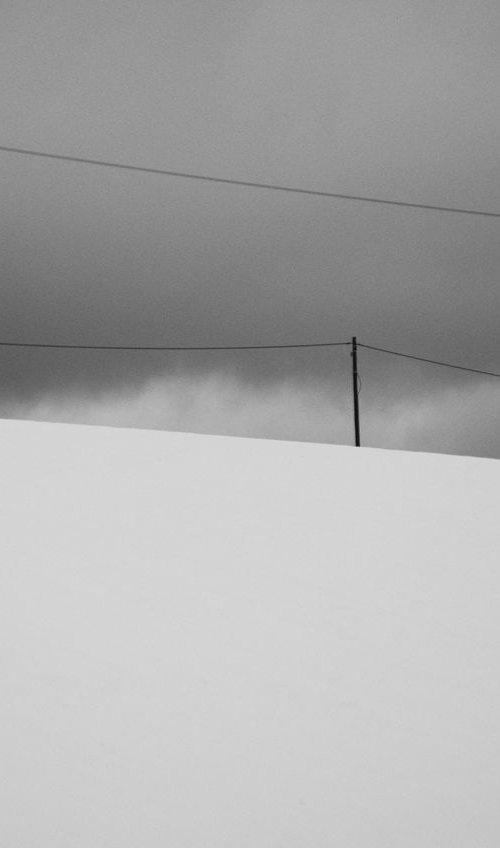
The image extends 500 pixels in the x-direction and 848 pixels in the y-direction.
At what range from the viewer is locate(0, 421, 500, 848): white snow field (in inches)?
66.2

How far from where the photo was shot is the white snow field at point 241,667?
66.2 inches

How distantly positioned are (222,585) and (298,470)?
2.30m

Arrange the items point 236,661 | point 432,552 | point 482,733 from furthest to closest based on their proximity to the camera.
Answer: point 432,552 → point 236,661 → point 482,733

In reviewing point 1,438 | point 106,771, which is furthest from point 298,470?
point 106,771

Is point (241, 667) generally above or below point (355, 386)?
below

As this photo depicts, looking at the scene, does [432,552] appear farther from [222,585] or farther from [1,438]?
[1,438]

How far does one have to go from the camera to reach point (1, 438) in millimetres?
5289

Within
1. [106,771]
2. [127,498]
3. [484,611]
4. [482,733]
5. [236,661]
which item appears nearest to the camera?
[106,771]

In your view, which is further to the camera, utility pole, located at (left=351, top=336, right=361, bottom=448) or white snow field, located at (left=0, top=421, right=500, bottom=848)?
utility pole, located at (left=351, top=336, right=361, bottom=448)

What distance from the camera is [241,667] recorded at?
234 cm

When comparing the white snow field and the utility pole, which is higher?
the utility pole

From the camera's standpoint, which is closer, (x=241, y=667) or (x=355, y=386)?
(x=241, y=667)

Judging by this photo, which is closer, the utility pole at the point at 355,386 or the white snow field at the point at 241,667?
the white snow field at the point at 241,667

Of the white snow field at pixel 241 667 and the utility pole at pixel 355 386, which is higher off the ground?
the utility pole at pixel 355 386
